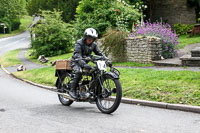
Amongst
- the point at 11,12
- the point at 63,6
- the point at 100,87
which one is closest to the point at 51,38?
the point at 100,87

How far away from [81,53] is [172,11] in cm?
2767

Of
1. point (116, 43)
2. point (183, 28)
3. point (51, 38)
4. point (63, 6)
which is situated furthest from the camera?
point (63, 6)

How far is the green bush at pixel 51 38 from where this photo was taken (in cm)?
2930

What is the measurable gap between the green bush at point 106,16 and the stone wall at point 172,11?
1128 centimetres

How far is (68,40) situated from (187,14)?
40.8 feet

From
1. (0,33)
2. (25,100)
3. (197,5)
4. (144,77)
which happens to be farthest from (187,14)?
(0,33)

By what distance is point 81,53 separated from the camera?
757 centimetres

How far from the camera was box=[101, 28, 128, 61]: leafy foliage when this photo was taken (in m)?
17.6

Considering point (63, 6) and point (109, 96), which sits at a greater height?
point (63, 6)

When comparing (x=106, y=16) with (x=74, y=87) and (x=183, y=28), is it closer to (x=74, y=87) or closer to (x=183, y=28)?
(x=183, y=28)

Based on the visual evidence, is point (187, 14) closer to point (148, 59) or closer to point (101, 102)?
point (148, 59)

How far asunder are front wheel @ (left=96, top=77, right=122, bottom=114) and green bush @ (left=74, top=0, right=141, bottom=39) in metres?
14.2

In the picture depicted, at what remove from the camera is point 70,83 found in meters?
8.12

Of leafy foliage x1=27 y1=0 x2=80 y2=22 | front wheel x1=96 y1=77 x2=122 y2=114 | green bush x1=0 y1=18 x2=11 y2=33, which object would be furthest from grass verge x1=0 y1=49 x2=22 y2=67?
green bush x1=0 y1=18 x2=11 y2=33
